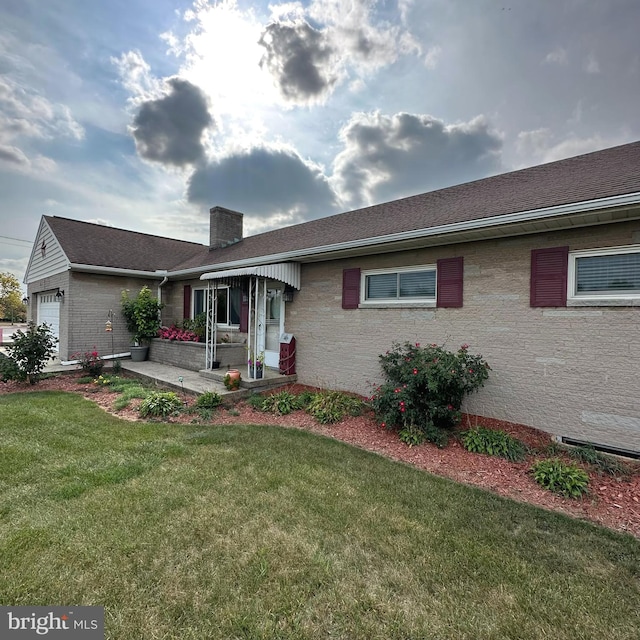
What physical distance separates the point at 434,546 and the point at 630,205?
166 inches

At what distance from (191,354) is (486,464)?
25.4 ft

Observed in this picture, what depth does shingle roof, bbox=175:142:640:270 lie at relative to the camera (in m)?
4.56

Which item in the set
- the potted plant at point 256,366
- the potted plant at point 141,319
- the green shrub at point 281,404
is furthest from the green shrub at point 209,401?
the potted plant at point 141,319

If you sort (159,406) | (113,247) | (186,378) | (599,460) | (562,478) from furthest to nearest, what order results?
(113,247), (186,378), (159,406), (599,460), (562,478)

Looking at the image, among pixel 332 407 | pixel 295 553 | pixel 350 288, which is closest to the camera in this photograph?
pixel 295 553

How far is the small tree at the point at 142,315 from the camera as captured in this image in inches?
424

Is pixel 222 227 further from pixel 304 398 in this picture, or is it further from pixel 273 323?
pixel 304 398

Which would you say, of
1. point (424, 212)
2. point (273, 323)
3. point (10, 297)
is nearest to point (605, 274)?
point (424, 212)

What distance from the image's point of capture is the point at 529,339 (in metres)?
4.82

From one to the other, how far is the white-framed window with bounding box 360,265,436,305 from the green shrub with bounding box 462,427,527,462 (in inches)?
88.7

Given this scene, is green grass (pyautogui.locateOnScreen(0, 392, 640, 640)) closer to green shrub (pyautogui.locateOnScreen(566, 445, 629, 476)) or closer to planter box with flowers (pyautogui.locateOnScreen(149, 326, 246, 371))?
green shrub (pyautogui.locateOnScreen(566, 445, 629, 476))

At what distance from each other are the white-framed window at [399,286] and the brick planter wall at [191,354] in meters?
4.02

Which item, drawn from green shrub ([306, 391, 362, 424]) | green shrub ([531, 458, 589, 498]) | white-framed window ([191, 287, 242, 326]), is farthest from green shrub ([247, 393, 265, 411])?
green shrub ([531, 458, 589, 498])

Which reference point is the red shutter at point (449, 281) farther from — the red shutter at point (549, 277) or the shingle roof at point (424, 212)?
the red shutter at point (549, 277)
